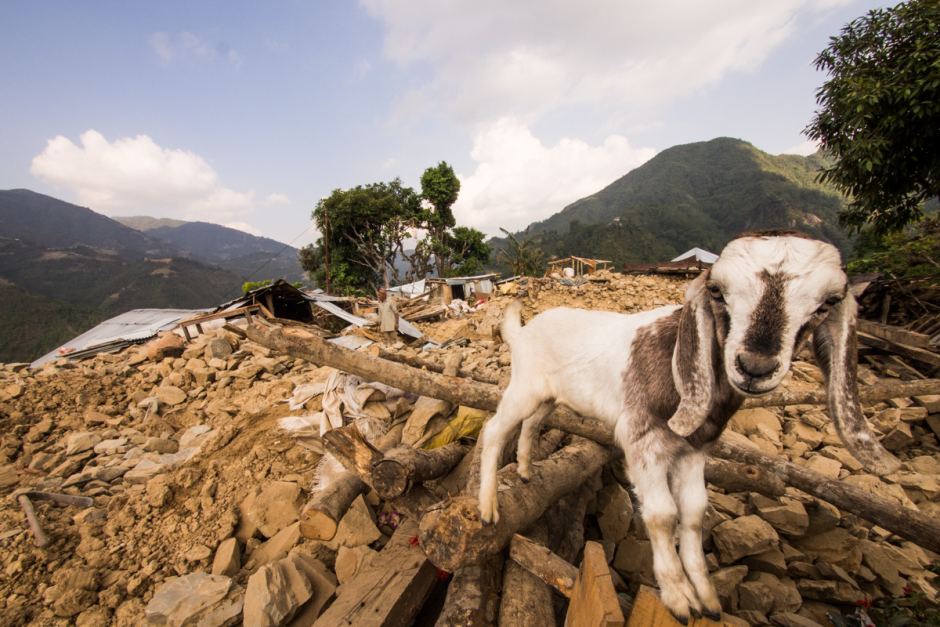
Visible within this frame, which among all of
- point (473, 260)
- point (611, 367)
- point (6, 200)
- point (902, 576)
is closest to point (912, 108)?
point (902, 576)

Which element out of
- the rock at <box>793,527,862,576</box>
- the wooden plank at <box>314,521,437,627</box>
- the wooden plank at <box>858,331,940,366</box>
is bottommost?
the rock at <box>793,527,862,576</box>

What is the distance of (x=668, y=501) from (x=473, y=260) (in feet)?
104

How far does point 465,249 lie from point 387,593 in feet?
104

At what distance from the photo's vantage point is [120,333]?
14984 mm

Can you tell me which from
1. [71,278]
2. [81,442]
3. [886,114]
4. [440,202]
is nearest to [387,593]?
[81,442]

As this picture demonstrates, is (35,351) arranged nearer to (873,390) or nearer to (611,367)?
(611,367)

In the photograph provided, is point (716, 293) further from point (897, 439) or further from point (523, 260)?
point (523, 260)

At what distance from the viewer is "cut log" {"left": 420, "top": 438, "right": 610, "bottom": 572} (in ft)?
5.73

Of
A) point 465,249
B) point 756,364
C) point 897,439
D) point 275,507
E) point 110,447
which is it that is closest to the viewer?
point 756,364

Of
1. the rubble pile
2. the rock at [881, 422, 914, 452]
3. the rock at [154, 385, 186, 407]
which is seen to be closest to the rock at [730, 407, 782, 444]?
the rubble pile

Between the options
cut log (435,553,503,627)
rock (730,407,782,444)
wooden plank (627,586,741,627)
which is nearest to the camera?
wooden plank (627,586,741,627)

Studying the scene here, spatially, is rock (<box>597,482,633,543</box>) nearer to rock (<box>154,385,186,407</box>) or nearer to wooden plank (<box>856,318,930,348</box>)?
wooden plank (<box>856,318,930,348</box>)

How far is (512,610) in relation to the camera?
1.68m

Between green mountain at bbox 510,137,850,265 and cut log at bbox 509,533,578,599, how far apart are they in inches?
1611
